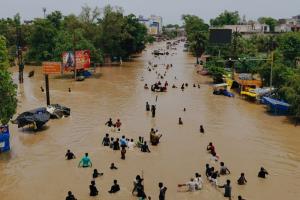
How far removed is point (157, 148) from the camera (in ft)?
94.2

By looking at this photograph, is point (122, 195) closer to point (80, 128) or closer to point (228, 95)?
point (80, 128)

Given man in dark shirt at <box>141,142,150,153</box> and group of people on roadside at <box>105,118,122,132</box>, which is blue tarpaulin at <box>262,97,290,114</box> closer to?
group of people on roadside at <box>105,118,122,132</box>

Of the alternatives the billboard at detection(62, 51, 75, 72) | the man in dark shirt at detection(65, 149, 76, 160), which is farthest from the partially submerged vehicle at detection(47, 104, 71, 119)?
the billboard at detection(62, 51, 75, 72)

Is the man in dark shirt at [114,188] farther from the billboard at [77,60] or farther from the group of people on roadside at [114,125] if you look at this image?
the billboard at [77,60]

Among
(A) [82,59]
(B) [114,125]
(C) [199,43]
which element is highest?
(C) [199,43]

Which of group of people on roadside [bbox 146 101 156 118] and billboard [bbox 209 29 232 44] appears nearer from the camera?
group of people on roadside [bbox 146 101 156 118]

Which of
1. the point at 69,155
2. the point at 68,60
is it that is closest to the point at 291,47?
the point at 68,60

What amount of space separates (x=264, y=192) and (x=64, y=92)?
113ft

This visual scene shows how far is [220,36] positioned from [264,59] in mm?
30603

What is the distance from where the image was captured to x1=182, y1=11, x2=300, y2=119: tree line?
124 feet

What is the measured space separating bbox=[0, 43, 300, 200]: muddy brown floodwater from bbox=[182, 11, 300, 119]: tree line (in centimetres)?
293

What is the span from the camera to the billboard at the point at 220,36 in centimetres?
7714

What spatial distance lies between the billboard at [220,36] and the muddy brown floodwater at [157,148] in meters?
29.6

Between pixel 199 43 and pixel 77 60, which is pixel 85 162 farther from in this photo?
pixel 199 43
